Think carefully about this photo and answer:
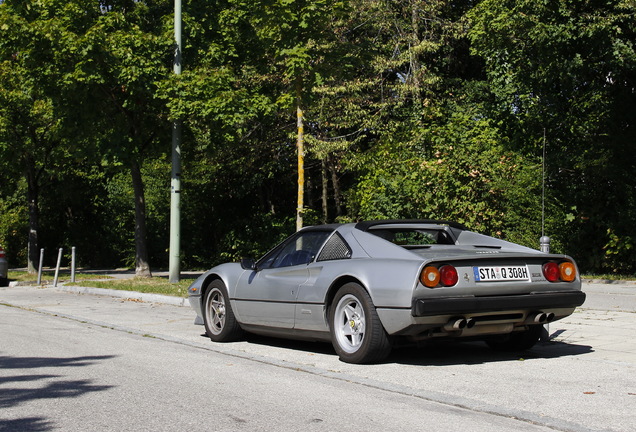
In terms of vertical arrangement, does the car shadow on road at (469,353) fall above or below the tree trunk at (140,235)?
below

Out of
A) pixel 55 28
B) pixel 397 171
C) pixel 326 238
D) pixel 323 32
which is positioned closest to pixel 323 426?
pixel 326 238

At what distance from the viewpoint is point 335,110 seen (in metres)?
26.2

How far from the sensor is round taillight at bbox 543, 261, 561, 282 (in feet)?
23.5

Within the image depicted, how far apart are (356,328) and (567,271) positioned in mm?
2122

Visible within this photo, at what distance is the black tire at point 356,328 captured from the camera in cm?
684

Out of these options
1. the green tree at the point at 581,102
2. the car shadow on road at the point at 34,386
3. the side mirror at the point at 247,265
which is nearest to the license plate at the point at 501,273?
the side mirror at the point at 247,265

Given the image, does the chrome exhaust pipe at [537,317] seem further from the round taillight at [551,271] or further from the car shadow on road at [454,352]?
the car shadow on road at [454,352]

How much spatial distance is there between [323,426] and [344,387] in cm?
134

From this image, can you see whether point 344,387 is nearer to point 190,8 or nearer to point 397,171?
point 190,8

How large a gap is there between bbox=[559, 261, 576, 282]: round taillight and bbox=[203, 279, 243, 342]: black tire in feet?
12.1

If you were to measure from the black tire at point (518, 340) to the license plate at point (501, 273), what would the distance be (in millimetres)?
874

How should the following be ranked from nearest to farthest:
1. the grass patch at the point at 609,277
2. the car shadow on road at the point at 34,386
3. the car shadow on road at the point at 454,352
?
the car shadow on road at the point at 34,386, the car shadow on road at the point at 454,352, the grass patch at the point at 609,277

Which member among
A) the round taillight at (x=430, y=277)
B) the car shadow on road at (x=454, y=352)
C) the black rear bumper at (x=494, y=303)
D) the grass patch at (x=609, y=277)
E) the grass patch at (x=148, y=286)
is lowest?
the car shadow on road at (x=454, y=352)

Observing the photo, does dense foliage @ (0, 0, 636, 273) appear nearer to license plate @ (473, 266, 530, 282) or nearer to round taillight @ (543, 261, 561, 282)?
round taillight @ (543, 261, 561, 282)
